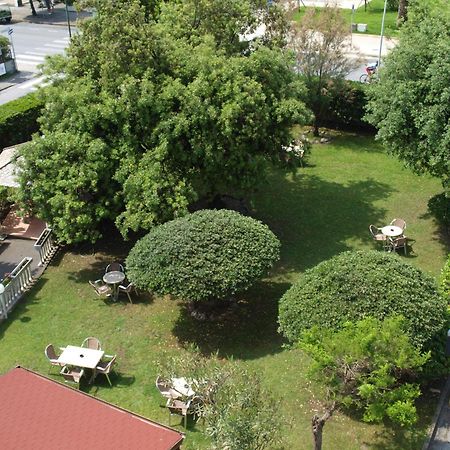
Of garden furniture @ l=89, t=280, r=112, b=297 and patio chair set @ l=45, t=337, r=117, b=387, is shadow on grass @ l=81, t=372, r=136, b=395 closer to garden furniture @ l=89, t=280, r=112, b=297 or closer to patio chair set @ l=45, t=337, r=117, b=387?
patio chair set @ l=45, t=337, r=117, b=387

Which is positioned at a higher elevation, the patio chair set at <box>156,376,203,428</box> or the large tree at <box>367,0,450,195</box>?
the large tree at <box>367,0,450,195</box>

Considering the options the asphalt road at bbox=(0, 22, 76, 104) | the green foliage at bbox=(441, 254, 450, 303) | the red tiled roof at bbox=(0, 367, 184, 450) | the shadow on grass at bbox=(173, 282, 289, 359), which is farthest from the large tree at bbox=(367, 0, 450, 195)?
the asphalt road at bbox=(0, 22, 76, 104)

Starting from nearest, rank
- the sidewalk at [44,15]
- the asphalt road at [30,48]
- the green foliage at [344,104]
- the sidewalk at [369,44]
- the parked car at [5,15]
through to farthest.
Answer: the green foliage at [344,104] → the asphalt road at [30,48] → the sidewalk at [369,44] → the parked car at [5,15] → the sidewalk at [44,15]

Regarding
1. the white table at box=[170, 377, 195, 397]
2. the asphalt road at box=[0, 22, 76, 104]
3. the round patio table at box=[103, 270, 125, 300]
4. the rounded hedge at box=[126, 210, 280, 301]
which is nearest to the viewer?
the white table at box=[170, 377, 195, 397]

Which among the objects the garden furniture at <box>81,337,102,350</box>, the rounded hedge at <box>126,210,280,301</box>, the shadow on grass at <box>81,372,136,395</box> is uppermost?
the rounded hedge at <box>126,210,280,301</box>

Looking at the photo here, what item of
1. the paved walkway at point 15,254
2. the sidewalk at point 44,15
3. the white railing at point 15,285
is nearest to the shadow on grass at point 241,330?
the white railing at point 15,285

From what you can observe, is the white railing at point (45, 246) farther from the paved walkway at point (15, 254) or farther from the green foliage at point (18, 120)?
the green foliage at point (18, 120)

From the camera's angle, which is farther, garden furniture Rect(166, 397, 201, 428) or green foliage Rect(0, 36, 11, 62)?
green foliage Rect(0, 36, 11, 62)

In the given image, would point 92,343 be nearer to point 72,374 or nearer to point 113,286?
point 72,374
